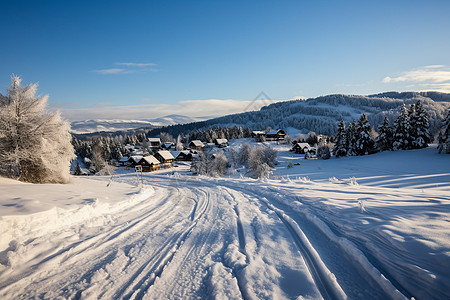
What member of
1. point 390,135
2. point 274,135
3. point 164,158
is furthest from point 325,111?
point 164,158

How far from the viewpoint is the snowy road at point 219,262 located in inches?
134

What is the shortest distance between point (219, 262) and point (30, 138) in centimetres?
1555

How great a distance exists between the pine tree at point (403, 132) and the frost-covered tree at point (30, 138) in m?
51.1

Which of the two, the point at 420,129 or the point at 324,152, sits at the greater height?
the point at 420,129

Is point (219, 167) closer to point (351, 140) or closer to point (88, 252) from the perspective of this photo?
point (351, 140)

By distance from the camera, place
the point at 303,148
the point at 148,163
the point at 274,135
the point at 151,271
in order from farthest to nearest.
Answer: the point at 274,135
the point at 303,148
the point at 148,163
the point at 151,271

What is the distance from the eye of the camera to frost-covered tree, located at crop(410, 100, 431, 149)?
3426 cm

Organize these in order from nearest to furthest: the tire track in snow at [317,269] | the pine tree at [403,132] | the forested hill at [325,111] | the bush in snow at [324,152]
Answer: the tire track in snow at [317,269], the pine tree at [403,132], the bush in snow at [324,152], the forested hill at [325,111]

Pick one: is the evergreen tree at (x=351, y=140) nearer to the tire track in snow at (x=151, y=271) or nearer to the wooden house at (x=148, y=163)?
the tire track in snow at (x=151, y=271)

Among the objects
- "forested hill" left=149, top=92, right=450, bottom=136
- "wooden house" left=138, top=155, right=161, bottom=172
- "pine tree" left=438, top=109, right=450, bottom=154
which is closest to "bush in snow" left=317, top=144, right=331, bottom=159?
"pine tree" left=438, top=109, right=450, bottom=154

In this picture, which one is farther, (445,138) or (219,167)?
(219,167)

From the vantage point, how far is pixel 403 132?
35.6 m

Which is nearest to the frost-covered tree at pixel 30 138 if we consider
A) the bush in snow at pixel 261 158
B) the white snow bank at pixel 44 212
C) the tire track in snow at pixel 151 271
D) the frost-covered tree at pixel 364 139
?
the white snow bank at pixel 44 212

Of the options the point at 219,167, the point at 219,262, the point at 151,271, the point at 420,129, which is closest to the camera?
the point at 151,271
